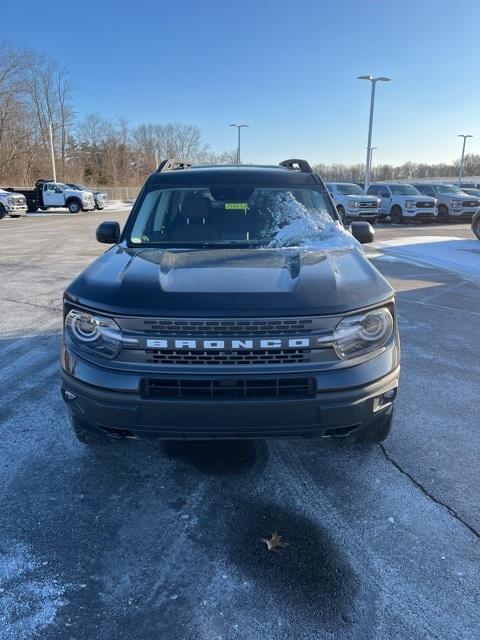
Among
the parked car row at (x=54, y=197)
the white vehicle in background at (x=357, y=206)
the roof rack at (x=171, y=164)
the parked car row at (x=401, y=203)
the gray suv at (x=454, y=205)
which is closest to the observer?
the roof rack at (x=171, y=164)

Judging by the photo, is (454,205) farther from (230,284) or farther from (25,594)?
(25,594)

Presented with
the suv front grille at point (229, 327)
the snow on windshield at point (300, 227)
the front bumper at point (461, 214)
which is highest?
the snow on windshield at point (300, 227)

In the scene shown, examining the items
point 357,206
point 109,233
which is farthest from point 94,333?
point 357,206

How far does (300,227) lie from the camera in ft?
12.8

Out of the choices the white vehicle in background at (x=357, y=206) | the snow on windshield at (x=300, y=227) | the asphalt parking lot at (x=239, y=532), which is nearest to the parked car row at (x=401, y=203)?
the white vehicle in background at (x=357, y=206)

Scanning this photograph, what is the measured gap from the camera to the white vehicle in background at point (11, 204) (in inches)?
1099

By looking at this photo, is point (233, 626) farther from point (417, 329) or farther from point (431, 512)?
point (417, 329)

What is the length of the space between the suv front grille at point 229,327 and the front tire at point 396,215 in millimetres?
22847

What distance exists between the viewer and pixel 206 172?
4.36 metres

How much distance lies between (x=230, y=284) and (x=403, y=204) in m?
22.6

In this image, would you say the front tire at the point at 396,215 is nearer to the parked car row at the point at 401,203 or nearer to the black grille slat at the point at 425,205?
the parked car row at the point at 401,203

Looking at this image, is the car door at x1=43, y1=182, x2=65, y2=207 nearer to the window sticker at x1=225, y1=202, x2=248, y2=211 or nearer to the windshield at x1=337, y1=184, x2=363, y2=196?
the windshield at x1=337, y1=184, x2=363, y2=196

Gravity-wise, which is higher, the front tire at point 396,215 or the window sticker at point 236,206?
the window sticker at point 236,206

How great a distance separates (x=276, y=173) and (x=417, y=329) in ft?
9.95
